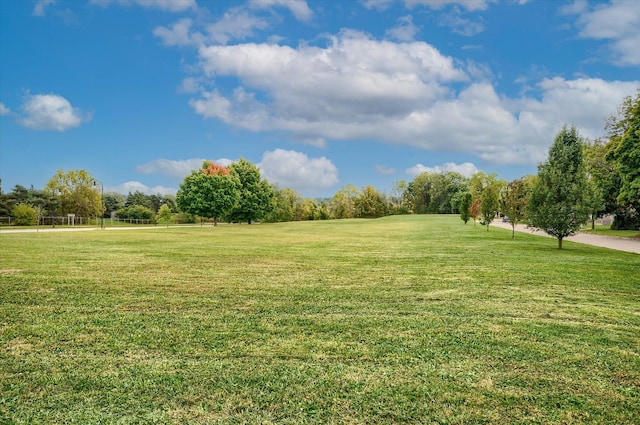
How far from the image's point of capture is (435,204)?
101m

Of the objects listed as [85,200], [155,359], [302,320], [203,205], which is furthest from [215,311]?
[85,200]

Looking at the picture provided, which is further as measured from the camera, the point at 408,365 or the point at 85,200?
the point at 85,200

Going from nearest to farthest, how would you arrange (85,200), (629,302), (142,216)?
(629,302) → (85,200) → (142,216)

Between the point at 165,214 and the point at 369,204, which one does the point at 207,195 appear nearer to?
the point at 165,214

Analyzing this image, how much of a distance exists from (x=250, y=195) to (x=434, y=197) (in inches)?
2332

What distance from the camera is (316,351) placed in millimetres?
4543

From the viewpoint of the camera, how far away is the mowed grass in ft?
10.8

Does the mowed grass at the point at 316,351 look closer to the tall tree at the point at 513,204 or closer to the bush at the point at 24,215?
the tall tree at the point at 513,204

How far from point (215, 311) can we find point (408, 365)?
342 centimetres

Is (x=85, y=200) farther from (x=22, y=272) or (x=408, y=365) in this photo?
(x=408, y=365)

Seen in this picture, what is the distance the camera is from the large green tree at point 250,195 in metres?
57.0

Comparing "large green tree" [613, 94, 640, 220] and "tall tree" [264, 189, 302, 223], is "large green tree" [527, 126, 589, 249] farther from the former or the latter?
"tall tree" [264, 189, 302, 223]

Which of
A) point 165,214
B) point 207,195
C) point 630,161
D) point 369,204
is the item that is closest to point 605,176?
point 630,161

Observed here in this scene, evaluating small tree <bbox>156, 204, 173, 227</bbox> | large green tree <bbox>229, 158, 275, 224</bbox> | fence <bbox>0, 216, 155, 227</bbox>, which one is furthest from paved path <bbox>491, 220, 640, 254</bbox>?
fence <bbox>0, 216, 155, 227</bbox>
